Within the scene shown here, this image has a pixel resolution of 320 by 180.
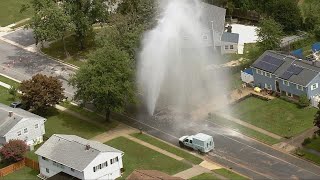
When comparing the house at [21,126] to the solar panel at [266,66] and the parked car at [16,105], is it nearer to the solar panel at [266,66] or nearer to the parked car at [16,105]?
the parked car at [16,105]

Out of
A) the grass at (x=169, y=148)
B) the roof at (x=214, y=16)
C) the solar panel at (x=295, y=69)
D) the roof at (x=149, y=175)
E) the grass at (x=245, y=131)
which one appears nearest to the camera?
the roof at (x=149, y=175)

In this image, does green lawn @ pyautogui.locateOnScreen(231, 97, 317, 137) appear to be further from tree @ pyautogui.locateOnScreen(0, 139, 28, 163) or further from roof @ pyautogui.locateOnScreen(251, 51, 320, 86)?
tree @ pyautogui.locateOnScreen(0, 139, 28, 163)

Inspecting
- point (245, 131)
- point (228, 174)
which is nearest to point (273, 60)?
point (245, 131)

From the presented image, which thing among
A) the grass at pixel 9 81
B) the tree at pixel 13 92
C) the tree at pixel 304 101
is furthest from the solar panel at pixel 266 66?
the grass at pixel 9 81

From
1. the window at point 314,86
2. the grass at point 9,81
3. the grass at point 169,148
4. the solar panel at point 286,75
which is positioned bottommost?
the grass at point 169,148

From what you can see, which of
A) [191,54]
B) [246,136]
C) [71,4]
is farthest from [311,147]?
[71,4]

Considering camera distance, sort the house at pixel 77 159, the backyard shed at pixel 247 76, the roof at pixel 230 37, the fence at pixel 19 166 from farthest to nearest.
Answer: the roof at pixel 230 37 < the backyard shed at pixel 247 76 < the fence at pixel 19 166 < the house at pixel 77 159

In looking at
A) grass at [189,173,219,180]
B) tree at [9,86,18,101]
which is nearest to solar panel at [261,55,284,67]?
grass at [189,173,219,180]
